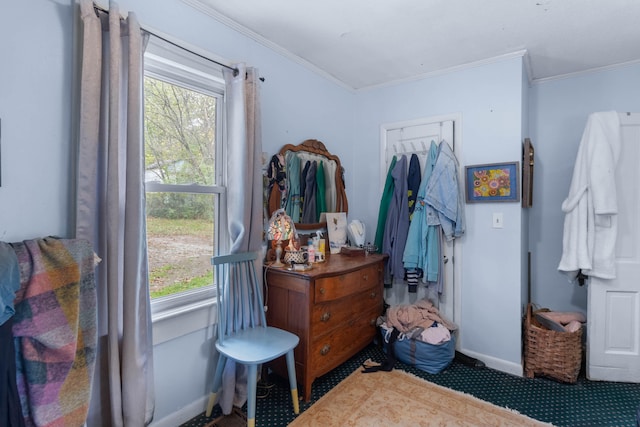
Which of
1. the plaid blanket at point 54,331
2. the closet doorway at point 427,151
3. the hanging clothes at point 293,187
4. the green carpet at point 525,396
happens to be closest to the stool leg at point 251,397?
the green carpet at point 525,396

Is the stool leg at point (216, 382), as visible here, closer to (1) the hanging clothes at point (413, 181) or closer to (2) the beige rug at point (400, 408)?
(2) the beige rug at point (400, 408)

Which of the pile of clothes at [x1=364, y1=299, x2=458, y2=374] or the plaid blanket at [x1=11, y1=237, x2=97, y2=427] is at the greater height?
the plaid blanket at [x1=11, y1=237, x2=97, y2=427]

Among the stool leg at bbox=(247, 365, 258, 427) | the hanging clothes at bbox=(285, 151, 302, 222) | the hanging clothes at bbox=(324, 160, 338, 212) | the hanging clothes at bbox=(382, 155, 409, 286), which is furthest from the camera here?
the hanging clothes at bbox=(324, 160, 338, 212)

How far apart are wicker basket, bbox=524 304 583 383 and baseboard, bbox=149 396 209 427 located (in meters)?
2.29

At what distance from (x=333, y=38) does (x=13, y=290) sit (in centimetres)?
221

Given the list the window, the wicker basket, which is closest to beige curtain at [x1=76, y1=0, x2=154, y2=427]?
the window

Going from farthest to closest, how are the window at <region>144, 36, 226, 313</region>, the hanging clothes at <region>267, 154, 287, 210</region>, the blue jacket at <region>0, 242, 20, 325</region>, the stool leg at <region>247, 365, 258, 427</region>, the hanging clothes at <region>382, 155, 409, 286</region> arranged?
the hanging clothes at <region>382, 155, 409, 286</region> → the hanging clothes at <region>267, 154, 287, 210</region> → the window at <region>144, 36, 226, 313</region> → the stool leg at <region>247, 365, 258, 427</region> → the blue jacket at <region>0, 242, 20, 325</region>

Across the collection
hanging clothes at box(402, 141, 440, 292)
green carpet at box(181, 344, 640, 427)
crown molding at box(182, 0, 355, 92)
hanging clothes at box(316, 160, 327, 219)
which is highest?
crown molding at box(182, 0, 355, 92)

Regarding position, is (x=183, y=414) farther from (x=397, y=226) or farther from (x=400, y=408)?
(x=397, y=226)

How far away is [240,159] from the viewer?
6.41 ft

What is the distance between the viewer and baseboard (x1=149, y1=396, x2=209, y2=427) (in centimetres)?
176

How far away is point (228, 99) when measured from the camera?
2.00 metres

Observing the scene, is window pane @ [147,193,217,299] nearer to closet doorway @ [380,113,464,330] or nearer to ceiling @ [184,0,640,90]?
ceiling @ [184,0,640,90]

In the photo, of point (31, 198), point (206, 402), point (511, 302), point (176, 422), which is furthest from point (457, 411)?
point (31, 198)
